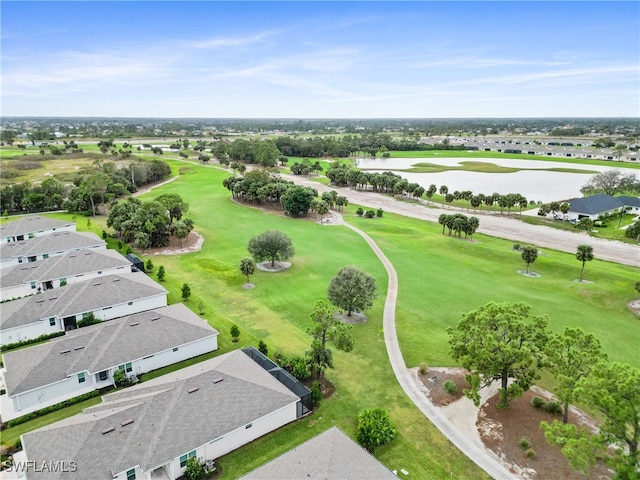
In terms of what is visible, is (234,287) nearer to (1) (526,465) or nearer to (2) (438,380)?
(2) (438,380)

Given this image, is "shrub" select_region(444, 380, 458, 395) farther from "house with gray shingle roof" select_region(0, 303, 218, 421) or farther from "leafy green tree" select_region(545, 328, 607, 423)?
"house with gray shingle roof" select_region(0, 303, 218, 421)

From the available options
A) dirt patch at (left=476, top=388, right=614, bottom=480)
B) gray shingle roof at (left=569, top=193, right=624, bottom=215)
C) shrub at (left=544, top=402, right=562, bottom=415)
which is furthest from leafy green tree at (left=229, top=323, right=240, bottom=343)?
gray shingle roof at (left=569, top=193, right=624, bottom=215)

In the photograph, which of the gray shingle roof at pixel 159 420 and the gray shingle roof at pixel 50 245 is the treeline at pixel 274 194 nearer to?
the gray shingle roof at pixel 50 245

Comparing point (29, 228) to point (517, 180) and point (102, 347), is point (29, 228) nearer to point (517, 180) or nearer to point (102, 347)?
point (102, 347)

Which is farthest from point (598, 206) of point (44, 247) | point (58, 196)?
point (58, 196)

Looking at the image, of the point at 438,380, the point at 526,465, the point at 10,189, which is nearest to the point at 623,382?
the point at 526,465
